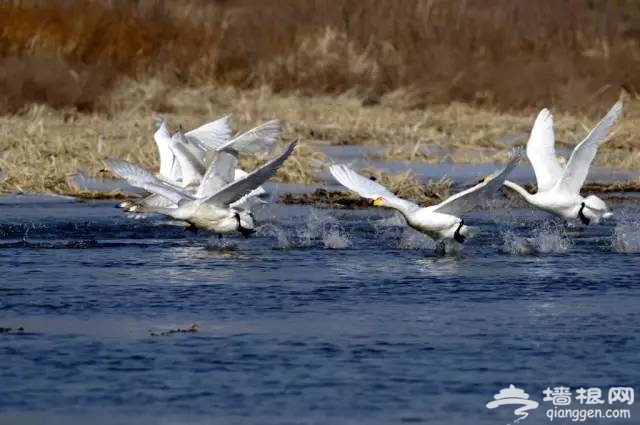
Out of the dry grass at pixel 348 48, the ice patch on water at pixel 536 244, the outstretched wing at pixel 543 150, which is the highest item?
the dry grass at pixel 348 48

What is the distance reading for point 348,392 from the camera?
8.30 metres

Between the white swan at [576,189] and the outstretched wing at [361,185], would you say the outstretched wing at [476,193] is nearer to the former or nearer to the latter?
the outstretched wing at [361,185]

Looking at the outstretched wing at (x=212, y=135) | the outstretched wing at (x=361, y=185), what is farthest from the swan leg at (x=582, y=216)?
the outstretched wing at (x=212, y=135)

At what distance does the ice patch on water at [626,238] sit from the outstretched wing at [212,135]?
458cm

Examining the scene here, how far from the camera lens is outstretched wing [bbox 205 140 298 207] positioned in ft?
44.7

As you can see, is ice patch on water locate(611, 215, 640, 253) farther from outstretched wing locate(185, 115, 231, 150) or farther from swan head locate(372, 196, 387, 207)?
outstretched wing locate(185, 115, 231, 150)

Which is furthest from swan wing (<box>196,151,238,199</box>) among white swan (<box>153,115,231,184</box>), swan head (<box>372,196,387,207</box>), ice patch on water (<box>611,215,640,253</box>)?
ice patch on water (<box>611,215,640,253</box>)

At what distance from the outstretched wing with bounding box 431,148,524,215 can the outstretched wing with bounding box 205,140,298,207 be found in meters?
1.40

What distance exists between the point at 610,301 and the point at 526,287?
0.85 m

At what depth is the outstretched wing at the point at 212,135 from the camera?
1753 centimetres

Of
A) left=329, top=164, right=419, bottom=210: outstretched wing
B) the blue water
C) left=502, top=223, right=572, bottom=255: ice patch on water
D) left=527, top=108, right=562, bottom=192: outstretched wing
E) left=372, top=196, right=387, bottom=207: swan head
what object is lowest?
the blue water

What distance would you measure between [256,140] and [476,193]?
2853mm

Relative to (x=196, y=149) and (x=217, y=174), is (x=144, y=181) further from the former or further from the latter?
(x=196, y=149)

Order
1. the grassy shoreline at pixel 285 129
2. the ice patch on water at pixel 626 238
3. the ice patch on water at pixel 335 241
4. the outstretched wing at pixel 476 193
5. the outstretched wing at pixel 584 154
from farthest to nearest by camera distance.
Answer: the grassy shoreline at pixel 285 129 → the outstretched wing at pixel 584 154 → the ice patch on water at pixel 335 241 → the ice patch on water at pixel 626 238 → the outstretched wing at pixel 476 193
